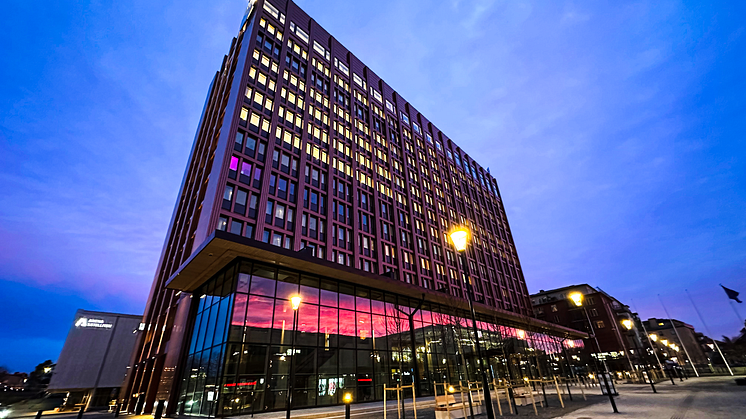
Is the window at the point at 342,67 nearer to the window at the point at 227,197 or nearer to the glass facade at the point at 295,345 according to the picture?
the window at the point at 227,197

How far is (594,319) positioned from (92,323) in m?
107

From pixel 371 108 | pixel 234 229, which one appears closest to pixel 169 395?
pixel 234 229

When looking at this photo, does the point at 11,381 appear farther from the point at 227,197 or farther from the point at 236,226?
the point at 227,197

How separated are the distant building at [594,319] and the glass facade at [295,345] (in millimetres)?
57987

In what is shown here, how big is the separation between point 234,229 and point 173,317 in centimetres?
1441

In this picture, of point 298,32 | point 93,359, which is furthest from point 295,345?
point 93,359

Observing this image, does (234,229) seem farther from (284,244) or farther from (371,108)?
(371,108)

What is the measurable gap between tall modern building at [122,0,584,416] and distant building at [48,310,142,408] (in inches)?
632

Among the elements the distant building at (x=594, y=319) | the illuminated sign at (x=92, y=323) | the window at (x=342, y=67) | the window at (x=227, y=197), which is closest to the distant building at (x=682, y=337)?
the distant building at (x=594, y=319)

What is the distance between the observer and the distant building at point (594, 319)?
7706cm

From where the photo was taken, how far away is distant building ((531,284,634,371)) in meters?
77.1

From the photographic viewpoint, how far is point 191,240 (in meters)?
35.5

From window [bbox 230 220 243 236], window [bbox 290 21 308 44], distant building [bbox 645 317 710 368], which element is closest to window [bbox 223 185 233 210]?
window [bbox 230 220 243 236]

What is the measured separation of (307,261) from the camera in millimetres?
23203
